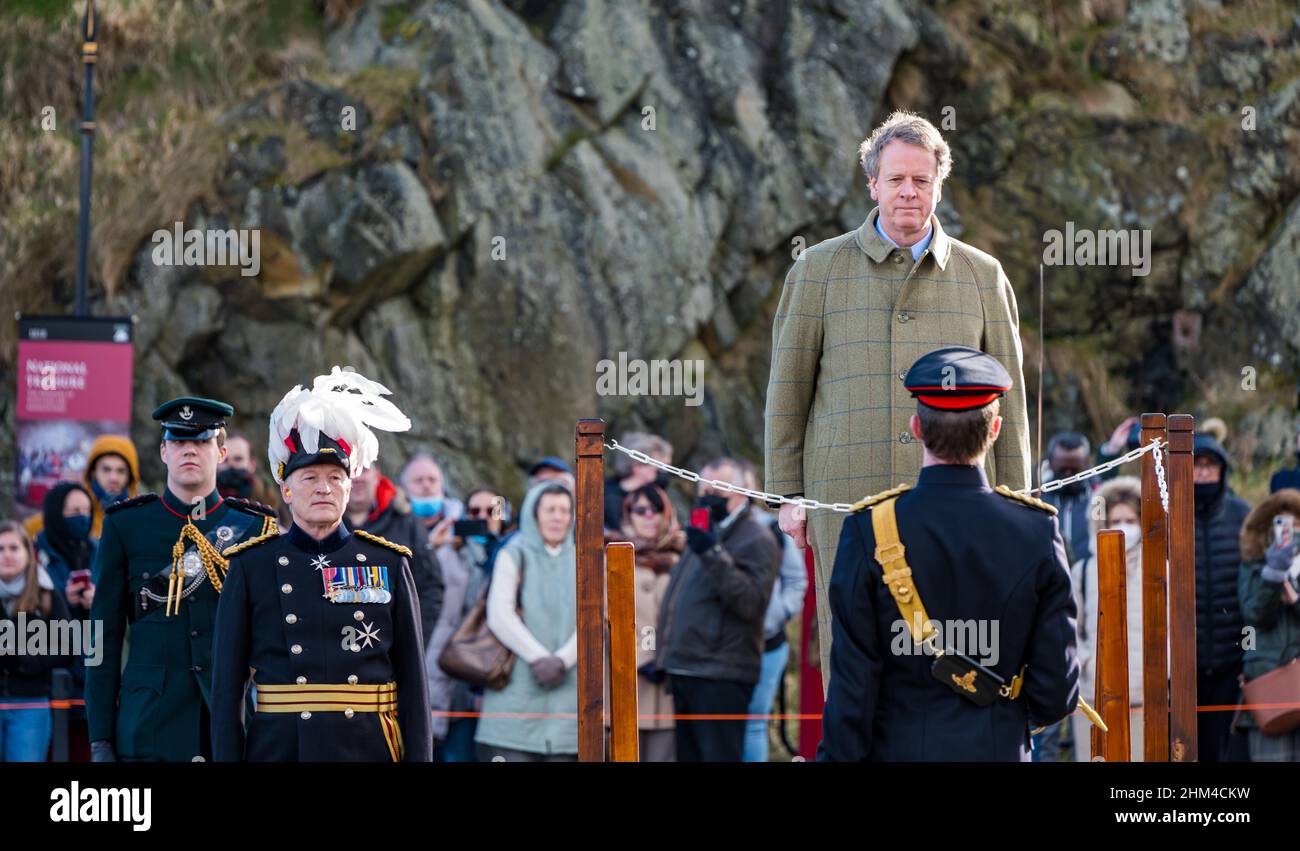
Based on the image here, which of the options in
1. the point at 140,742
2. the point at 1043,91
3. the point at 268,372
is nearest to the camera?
the point at 140,742

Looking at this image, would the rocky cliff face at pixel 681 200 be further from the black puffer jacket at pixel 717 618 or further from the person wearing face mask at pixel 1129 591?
the person wearing face mask at pixel 1129 591

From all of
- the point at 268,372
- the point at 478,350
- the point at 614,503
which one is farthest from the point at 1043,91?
the point at 614,503

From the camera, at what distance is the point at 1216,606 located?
905 centimetres

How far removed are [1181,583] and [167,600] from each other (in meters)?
3.43

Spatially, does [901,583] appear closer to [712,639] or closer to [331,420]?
[331,420]

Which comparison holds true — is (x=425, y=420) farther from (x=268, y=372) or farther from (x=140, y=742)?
(x=140, y=742)

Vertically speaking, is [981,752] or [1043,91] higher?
[1043,91]

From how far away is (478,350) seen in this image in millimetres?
16891

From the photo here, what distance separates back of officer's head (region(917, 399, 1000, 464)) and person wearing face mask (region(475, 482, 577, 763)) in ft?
15.6

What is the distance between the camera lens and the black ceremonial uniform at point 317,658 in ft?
→ 17.3

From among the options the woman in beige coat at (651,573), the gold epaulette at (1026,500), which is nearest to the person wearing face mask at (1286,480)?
the woman in beige coat at (651,573)
